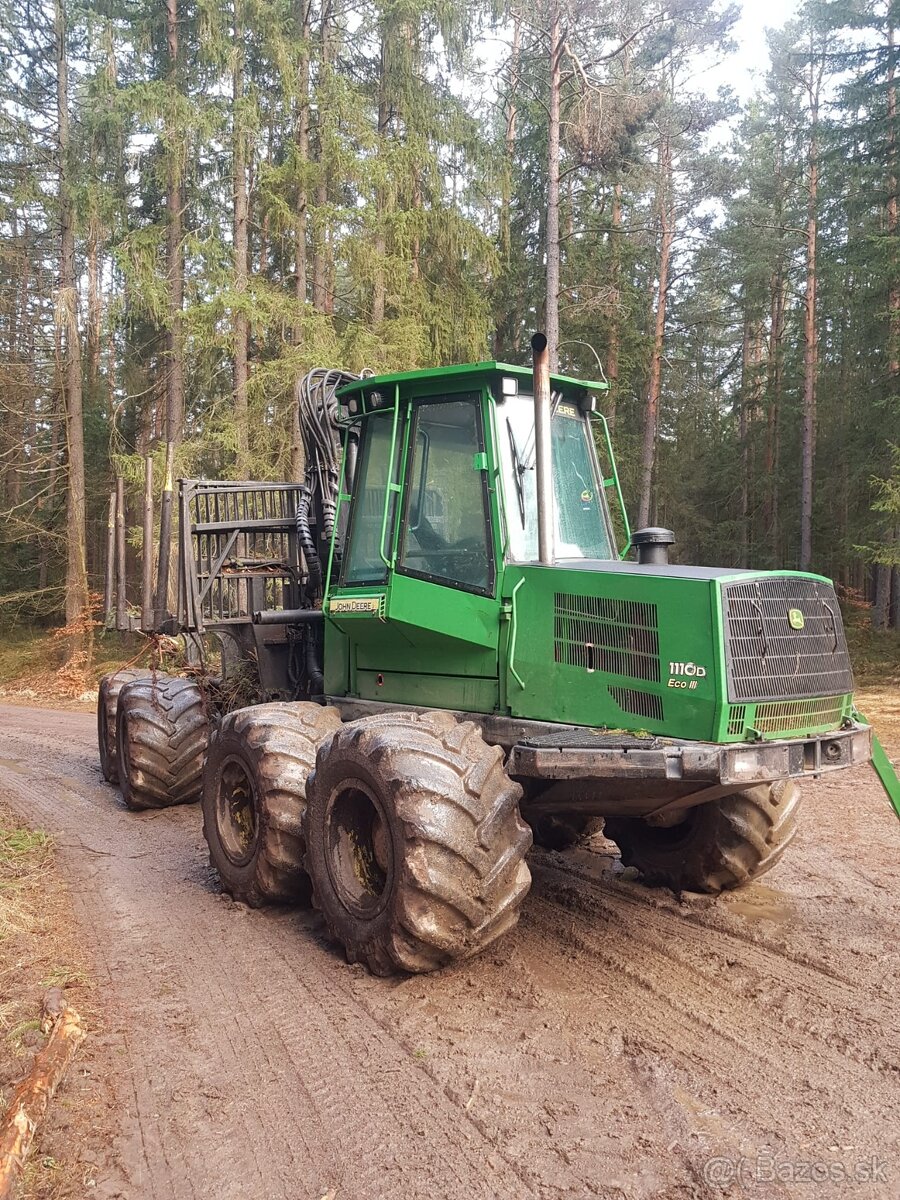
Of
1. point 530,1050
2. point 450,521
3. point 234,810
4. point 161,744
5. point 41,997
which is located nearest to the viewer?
point 530,1050

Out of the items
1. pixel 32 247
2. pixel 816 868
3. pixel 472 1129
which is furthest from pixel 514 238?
pixel 472 1129

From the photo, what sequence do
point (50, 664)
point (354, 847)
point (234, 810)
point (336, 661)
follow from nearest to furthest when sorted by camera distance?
point (354, 847) < point (234, 810) < point (336, 661) < point (50, 664)

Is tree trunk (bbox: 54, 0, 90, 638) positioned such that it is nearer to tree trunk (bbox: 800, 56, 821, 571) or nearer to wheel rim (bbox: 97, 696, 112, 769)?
wheel rim (bbox: 97, 696, 112, 769)

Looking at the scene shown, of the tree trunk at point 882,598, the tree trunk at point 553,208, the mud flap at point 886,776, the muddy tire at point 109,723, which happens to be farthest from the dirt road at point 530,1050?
the tree trunk at point 882,598

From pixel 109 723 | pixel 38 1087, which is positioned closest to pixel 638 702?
pixel 38 1087

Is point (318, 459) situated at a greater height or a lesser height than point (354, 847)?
greater

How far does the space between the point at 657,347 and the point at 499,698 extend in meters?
20.3

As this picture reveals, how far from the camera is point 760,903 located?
5.85 metres

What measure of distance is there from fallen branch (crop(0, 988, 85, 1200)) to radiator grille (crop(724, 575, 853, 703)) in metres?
3.21

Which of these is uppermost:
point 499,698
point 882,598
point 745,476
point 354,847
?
point 745,476

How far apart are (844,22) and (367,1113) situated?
86.5ft

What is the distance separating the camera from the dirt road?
3.10 m

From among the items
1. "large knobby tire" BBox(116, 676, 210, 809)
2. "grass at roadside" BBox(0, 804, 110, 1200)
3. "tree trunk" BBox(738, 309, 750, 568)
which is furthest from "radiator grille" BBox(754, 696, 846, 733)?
"tree trunk" BBox(738, 309, 750, 568)

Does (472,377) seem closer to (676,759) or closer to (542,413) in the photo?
(542,413)
